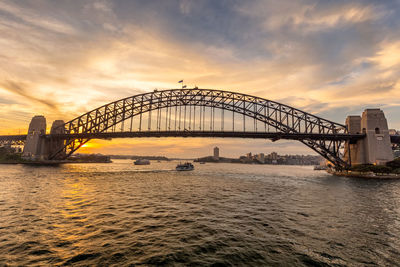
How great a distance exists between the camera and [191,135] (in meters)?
53.0

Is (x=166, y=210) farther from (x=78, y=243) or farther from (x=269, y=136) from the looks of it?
(x=269, y=136)

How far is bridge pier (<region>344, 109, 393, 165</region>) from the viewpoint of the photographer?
41.2 meters

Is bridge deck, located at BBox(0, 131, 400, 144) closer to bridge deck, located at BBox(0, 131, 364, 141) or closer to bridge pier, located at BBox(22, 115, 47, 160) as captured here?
bridge deck, located at BBox(0, 131, 364, 141)

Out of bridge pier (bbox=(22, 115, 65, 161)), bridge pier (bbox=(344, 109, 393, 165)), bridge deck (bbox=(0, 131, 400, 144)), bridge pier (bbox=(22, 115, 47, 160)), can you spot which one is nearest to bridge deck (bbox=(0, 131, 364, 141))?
bridge deck (bbox=(0, 131, 400, 144))

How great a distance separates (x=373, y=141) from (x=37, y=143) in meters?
104

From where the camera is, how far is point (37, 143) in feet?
218

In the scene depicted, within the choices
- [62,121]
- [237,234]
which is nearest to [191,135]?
[237,234]

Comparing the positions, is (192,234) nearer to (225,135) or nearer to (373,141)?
(225,135)

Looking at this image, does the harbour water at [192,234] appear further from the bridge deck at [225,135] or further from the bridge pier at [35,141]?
the bridge pier at [35,141]

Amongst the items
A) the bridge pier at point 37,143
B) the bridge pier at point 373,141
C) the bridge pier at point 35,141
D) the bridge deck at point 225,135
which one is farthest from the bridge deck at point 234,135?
the bridge pier at point 35,141

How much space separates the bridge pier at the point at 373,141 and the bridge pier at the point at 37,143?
98235 millimetres

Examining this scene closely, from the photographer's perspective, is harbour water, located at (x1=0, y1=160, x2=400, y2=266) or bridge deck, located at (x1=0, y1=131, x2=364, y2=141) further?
bridge deck, located at (x1=0, y1=131, x2=364, y2=141)

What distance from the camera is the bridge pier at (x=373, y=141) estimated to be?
41250mm

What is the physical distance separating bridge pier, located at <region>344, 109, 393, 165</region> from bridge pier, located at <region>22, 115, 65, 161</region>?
3868 inches
